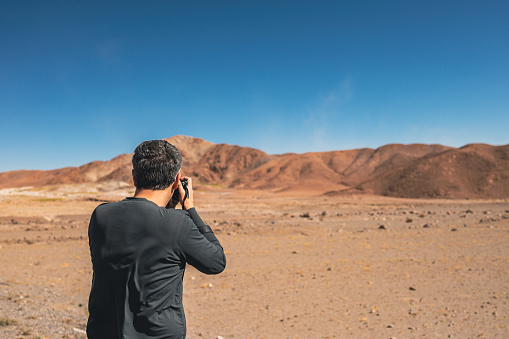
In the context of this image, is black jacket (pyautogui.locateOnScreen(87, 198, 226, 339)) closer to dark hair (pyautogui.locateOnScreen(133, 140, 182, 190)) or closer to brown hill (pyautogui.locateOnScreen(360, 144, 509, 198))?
dark hair (pyautogui.locateOnScreen(133, 140, 182, 190))

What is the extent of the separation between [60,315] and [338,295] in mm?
5720

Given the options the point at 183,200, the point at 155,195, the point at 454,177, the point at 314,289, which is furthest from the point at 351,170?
the point at 155,195

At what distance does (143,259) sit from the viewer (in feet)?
6.06

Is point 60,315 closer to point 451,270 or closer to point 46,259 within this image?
point 46,259

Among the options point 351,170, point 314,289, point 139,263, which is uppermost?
point 351,170

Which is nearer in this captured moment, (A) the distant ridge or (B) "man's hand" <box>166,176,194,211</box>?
(B) "man's hand" <box>166,176,194,211</box>

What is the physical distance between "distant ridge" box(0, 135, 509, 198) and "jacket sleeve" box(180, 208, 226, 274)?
5809 cm

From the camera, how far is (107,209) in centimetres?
185

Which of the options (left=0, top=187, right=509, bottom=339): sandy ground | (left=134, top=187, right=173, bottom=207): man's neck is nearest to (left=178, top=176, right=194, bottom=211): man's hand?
(left=134, top=187, right=173, bottom=207): man's neck

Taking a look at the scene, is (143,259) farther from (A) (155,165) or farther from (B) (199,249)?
(A) (155,165)

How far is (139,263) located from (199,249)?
0.32 m

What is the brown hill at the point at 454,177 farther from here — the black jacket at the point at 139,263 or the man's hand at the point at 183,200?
the black jacket at the point at 139,263

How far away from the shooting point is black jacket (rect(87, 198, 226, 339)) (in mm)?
1824

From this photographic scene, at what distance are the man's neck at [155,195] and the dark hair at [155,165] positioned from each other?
0.02 m
